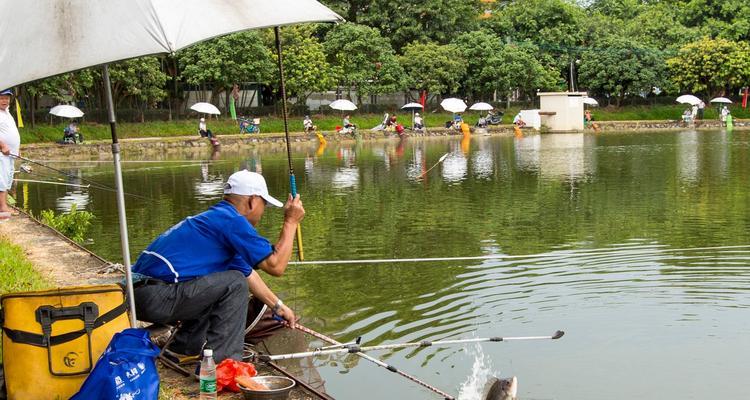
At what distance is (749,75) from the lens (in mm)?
49844

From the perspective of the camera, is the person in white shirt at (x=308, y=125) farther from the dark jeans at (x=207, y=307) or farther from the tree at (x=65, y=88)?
the dark jeans at (x=207, y=307)

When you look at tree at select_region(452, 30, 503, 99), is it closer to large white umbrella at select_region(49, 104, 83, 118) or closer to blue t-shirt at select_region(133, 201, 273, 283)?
large white umbrella at select_region(49, 104, 83, 118)

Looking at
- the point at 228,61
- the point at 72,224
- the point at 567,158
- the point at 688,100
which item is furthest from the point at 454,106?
the point at 72,224

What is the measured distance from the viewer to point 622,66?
50219mm

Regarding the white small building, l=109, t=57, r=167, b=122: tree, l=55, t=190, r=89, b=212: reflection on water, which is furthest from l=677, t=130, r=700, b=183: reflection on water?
l=109, t=57, r=167, b=122: tree

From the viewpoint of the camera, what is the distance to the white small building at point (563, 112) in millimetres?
45125

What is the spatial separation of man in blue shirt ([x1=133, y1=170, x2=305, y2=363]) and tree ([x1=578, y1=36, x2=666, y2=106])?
157ft

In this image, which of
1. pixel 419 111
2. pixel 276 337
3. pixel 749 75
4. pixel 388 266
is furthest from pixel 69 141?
pixel 749 75

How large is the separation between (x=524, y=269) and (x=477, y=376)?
352 cm

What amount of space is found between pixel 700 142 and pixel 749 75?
20.2 m

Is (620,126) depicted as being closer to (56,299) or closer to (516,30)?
(516,30)

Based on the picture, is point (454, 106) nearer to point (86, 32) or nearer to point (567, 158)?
point (567, 158)

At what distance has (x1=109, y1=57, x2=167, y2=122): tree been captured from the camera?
1398 inches

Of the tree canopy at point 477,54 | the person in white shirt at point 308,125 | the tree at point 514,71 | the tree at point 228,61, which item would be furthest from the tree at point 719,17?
the tree at point 228,61
